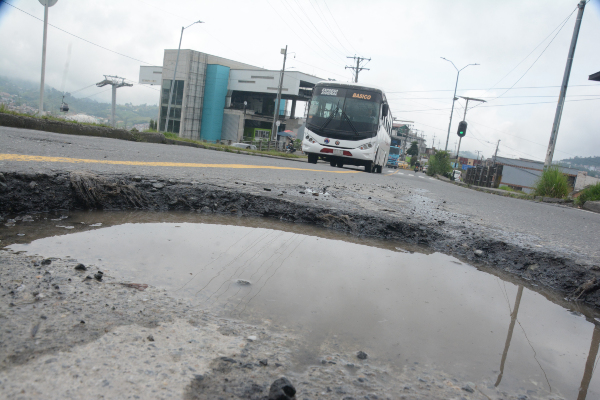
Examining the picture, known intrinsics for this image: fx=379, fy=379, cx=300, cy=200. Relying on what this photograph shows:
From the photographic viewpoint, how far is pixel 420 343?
4.77ft

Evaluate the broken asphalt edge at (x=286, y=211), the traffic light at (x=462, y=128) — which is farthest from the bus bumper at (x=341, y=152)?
the traffic light at (x=462, y=128)

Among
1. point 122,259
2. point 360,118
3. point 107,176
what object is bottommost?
point 122,259

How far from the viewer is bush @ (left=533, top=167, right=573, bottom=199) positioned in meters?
10.8

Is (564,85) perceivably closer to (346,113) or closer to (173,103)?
(346,113)

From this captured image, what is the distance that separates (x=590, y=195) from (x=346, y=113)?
23.8 ft

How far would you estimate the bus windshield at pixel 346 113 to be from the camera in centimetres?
1177

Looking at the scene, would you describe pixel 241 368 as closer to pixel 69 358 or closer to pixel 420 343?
pixel 69 358

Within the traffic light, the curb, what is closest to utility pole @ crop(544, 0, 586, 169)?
the traffic light

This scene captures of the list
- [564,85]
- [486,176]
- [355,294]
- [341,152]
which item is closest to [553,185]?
[564,85]

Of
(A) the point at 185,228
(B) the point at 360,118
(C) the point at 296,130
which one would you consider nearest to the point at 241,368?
(A) the point at 185,228

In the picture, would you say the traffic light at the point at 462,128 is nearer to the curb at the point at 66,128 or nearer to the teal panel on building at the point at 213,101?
the curb at the point at 66,128

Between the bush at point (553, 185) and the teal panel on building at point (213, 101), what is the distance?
119ft

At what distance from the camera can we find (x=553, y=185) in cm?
1090

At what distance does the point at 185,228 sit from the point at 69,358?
1.74m
